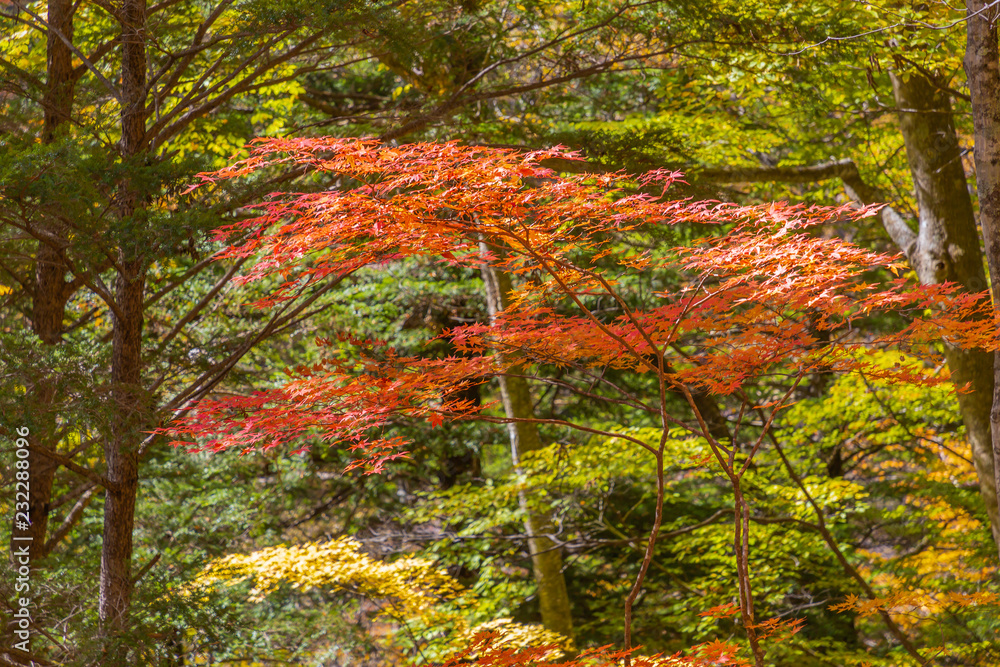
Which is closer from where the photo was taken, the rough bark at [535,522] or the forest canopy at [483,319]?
the forest canopy at [483,319]

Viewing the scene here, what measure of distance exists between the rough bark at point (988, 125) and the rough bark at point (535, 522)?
3.77 metres

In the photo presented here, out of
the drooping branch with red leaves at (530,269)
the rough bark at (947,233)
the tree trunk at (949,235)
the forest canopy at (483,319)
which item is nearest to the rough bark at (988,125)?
the forest canopy at (483,319)

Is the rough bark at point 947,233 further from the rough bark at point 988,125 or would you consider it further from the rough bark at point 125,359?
the rough bark at point 125,359

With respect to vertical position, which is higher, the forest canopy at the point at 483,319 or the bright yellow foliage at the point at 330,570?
the forest canopy at the point at 483,319

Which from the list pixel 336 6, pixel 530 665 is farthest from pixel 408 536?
pixel 336 6

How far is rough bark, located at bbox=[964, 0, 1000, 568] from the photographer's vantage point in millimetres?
3330

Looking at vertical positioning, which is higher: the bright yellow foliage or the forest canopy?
the forest canopy

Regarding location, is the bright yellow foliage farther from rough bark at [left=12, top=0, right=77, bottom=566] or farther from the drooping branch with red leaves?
the drooping branch with red leaves

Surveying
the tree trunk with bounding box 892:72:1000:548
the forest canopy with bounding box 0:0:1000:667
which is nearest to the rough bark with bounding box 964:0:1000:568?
the forest canopy with bounding box 0:0:1000:667

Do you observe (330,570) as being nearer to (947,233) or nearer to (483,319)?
(483,319)

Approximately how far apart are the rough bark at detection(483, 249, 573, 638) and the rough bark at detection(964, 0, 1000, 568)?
3766mm

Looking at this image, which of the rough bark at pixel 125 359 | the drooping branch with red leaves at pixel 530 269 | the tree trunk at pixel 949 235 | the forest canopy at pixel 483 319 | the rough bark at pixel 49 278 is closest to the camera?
the drooping branch with red leaves at pixel 530 269

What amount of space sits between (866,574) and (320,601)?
5.83 meters

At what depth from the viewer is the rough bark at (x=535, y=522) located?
668 centimetres
